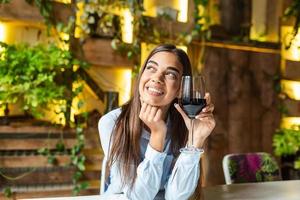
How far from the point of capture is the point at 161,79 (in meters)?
1.12

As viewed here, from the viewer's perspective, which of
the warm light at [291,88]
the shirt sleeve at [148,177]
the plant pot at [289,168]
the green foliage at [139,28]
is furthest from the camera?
the warm light at [291,88]

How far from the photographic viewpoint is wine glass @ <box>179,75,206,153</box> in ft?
3.50

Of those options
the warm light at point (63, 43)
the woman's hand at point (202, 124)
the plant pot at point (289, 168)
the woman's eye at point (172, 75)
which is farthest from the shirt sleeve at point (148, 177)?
the plant pot at point (289, 168)

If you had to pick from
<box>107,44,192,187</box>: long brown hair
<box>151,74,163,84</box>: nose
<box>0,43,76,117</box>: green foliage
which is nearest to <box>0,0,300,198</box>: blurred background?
<box>0,43,76,117</box>: green foliage

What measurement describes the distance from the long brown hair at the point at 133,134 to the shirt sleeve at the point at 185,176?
11 cm

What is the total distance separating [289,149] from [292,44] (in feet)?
3.01

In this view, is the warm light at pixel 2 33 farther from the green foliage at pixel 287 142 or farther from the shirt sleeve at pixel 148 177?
the green foliage at pixel 287 142

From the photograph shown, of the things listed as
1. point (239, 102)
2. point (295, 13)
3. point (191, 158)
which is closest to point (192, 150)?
point (191, 158)

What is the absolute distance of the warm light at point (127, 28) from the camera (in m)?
2.74

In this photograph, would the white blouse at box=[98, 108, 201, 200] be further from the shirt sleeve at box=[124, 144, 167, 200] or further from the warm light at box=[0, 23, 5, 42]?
the warm light at box=[0, 23, 5, 42]

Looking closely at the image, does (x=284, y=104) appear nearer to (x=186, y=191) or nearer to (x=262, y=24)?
(x=262, y=24)

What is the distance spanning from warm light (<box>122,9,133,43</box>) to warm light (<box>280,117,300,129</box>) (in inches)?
60.8

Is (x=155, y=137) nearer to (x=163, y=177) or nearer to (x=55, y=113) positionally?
(x=163, y=177)

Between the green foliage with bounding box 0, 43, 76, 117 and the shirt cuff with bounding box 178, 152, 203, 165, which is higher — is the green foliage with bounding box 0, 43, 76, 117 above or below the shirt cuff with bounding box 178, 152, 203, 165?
above
